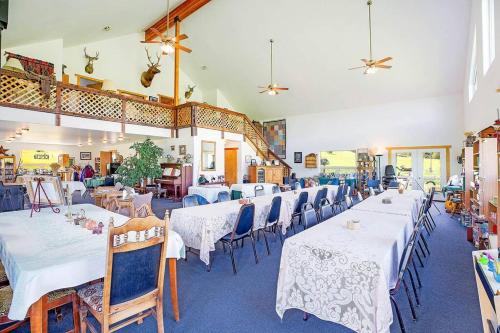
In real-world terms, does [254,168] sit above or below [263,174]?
above

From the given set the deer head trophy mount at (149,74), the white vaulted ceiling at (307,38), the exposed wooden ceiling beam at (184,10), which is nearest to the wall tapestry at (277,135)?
the white vaulted ceiling at (307,38)

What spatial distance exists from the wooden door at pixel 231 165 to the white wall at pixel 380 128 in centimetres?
345

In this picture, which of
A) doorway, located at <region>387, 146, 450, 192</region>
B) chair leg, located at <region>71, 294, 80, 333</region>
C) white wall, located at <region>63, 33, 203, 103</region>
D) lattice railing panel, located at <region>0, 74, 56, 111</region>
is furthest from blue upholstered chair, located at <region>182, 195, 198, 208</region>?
doorway, located at <region>387, 146, 450, 192</region>

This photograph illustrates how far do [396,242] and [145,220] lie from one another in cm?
210

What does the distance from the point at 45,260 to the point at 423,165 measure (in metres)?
11.4

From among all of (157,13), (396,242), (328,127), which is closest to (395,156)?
(328,127)

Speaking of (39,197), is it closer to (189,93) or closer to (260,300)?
(260,300)

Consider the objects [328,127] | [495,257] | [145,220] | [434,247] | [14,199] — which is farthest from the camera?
[328,127]

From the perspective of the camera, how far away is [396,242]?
2.27 metres

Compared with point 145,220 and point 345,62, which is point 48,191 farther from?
point 345,62

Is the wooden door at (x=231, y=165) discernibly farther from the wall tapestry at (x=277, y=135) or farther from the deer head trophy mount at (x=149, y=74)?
the deer head trophy mount at (x=149, y=74)

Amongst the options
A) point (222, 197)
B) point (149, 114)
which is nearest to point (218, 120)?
point (149, 114)

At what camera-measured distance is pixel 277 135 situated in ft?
44.2

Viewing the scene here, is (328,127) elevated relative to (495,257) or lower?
elevated
